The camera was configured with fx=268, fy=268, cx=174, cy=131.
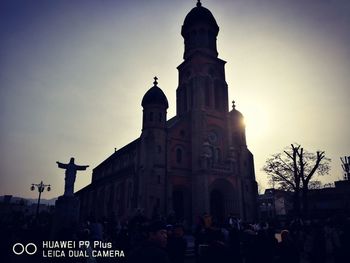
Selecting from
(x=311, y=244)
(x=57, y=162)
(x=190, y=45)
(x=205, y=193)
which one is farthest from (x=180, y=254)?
(x=190, y=45)

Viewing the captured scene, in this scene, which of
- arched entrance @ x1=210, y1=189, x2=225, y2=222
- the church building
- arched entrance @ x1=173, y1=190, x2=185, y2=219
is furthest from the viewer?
arched entrance @ x1=210, y1=189, x2=225, y2=222

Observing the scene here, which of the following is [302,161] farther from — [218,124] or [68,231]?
[68,231]

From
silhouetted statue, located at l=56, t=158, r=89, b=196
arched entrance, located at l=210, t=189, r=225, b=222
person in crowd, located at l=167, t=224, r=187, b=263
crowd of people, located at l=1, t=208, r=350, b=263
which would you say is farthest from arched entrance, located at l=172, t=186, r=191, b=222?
person in crowd, located at l=167, t=224, r=187, b=263

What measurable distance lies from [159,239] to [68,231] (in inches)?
226

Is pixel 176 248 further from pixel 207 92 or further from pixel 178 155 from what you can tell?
pixel 207 92

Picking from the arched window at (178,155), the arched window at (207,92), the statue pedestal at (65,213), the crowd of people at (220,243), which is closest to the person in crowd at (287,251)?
the crowd of people at (220,243)

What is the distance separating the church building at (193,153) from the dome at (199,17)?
0.07 meters

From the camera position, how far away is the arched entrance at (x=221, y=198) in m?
30.8

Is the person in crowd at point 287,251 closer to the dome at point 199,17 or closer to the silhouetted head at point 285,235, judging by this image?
the silhouetted head at point 285,235

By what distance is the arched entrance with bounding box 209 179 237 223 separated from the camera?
30.8m

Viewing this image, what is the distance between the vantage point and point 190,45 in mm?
36656

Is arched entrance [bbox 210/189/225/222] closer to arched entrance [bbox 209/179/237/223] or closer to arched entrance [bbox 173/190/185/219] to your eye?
arched entrance [bbox 209/179/237/223]

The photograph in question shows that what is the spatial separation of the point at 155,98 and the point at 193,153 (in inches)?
305

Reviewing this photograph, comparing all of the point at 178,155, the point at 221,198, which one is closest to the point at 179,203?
the point at 178,155
